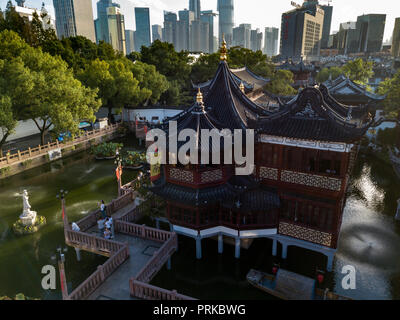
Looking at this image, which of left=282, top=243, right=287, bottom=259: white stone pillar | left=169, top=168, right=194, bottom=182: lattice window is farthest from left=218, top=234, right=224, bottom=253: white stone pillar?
left=169, top=168, right=194, bottom=182: lattice window

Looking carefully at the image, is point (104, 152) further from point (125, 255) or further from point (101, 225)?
point (125, 255)

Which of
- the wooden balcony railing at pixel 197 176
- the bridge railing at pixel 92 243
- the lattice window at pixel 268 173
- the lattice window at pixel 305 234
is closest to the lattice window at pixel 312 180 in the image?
the lattice window at pixel 268 173

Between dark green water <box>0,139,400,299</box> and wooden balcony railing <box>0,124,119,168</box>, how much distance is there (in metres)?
6.26

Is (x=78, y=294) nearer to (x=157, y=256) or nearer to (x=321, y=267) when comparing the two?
(x=157, y=256)

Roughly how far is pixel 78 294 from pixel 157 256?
462 centimetres

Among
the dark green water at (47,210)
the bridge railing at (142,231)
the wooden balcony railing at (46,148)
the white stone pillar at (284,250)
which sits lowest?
the dark green water at (47,210)

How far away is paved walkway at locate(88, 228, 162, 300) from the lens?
648 inches

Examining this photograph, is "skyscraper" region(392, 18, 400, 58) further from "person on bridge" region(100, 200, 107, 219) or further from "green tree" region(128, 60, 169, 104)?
"person on bridge" region(100, 200, 107, 219)

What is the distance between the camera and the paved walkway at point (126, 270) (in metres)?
16.5

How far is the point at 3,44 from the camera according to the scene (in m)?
37.8

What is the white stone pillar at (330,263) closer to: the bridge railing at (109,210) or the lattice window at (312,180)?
the lattice window at (312,180)

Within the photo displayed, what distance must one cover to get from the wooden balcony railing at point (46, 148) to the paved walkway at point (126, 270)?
20.4 m
